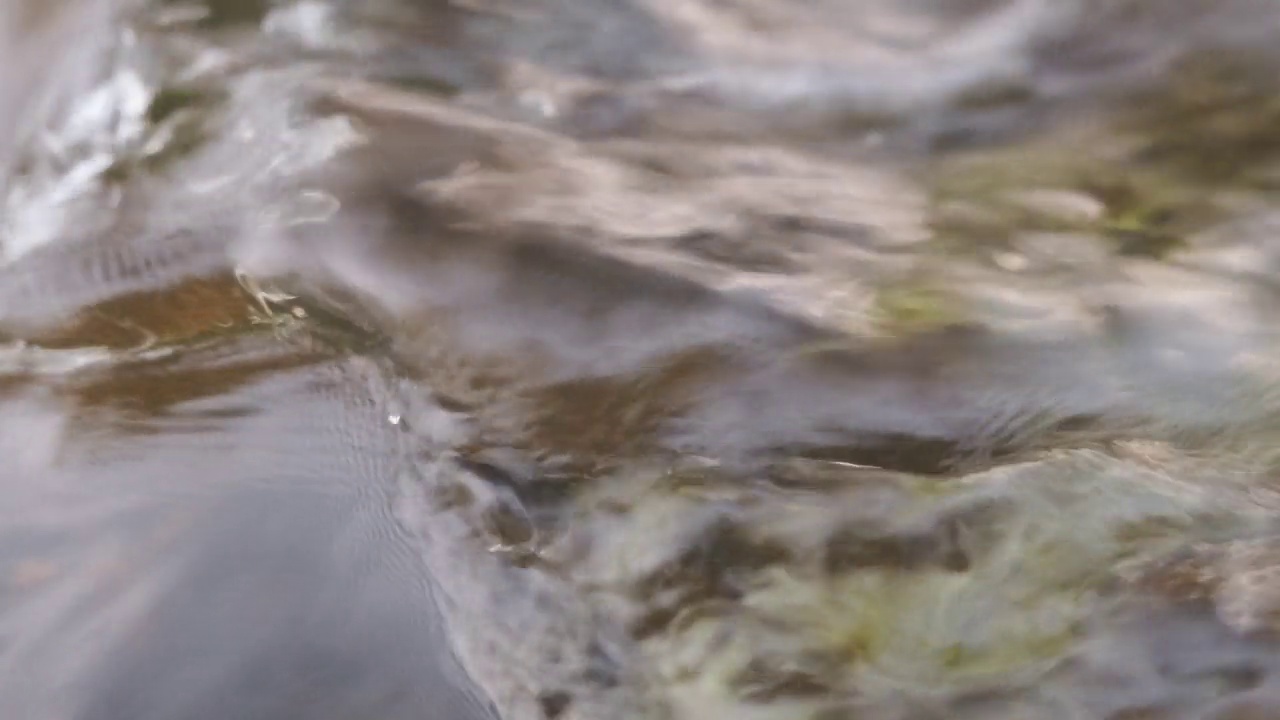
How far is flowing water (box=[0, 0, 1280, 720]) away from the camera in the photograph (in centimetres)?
171

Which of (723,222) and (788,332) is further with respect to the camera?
(723,222)

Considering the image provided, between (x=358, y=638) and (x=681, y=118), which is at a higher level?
(x=681, y=118)

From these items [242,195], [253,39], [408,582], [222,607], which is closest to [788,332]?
[408,582]

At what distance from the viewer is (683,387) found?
202 centimetres

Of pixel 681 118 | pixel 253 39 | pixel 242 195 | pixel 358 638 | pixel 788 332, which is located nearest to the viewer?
pixel 358 638

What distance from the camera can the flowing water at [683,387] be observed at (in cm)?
171

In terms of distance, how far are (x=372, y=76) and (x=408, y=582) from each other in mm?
1495

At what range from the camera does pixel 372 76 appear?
2.90 m

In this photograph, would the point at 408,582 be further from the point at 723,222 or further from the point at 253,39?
the point at 253,39

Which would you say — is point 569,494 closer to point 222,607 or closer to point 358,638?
point 358,638

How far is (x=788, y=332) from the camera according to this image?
2.06 m

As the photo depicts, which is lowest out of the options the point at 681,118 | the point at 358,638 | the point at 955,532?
the point at 358,638

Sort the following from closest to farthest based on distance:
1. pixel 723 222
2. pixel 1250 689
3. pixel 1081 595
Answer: pixel 1250 689
pixel 1081 595
pixel 723 222

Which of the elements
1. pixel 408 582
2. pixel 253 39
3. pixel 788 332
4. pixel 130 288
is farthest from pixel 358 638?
pixel 253 39
